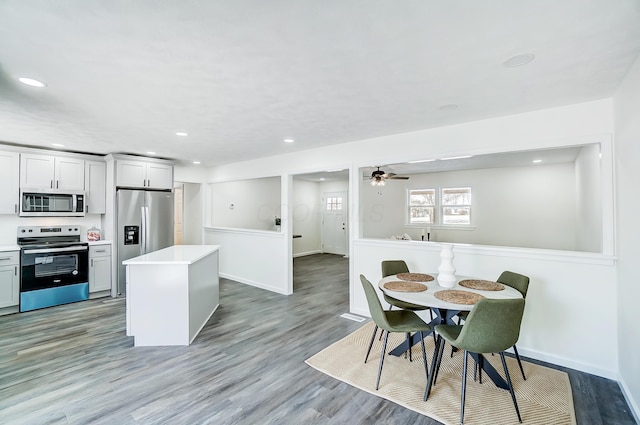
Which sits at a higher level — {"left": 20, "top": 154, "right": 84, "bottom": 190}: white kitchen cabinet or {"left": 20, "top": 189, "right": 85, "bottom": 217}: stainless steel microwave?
{"left": 20, "top": 154, "right": 84, "bottom": 190}: white kitchen cabinet

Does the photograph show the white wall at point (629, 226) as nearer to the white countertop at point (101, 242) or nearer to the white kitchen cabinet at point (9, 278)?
the white countertop at point (101, 242)

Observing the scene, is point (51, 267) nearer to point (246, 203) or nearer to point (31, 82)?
point (31, 82)

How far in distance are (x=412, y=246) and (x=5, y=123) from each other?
4885 mm

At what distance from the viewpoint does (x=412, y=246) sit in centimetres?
379

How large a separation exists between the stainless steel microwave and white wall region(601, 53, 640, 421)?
680 cm

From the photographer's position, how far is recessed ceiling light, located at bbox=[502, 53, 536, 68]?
192cm

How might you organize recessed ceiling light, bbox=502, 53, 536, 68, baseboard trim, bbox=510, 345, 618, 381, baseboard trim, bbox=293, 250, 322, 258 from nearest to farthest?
1. recessed ceiling light, bbox=502, 53, 536, 68
2. baseboard trim, bbox=510, 345, 618, 381
3. baseboard trim, bbox=293, 250, 322, 258

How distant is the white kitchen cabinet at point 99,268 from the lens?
193 inches

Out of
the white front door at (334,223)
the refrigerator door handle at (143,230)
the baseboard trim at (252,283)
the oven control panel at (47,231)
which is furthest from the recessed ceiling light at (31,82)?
the white front door at (334,223)

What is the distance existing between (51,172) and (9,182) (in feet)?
1.64

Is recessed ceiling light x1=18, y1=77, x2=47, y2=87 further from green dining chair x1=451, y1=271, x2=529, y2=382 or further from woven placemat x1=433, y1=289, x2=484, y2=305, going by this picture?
green dining chair x1=451, y1=271, x2=529, y2=382

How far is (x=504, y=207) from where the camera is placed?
679 cm

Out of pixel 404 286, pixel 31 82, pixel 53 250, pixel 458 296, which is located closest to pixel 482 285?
pixel 458 296

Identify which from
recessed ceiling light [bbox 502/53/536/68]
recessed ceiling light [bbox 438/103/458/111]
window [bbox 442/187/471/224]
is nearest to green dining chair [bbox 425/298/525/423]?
recessed ceiling light [bbox 502/53/536/68]
